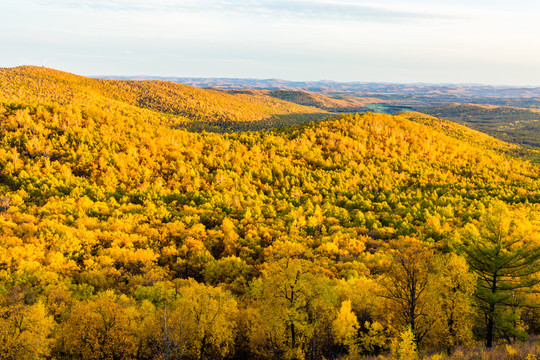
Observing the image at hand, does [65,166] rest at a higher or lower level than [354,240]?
higher

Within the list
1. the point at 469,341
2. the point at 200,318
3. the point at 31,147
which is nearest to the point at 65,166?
the point at 31,147

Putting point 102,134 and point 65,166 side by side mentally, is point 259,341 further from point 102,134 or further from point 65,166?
point 102,134

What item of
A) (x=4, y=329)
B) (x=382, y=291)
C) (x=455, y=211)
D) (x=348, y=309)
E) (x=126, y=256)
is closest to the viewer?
(x=4, y=329)

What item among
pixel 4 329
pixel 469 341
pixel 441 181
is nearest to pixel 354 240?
pixel 469 341

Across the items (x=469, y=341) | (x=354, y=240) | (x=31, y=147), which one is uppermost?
(x=31, y=147)

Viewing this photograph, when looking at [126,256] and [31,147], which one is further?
[31,147]

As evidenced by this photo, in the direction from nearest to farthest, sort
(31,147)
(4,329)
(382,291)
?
(4,329), (382,291), (31,147)
